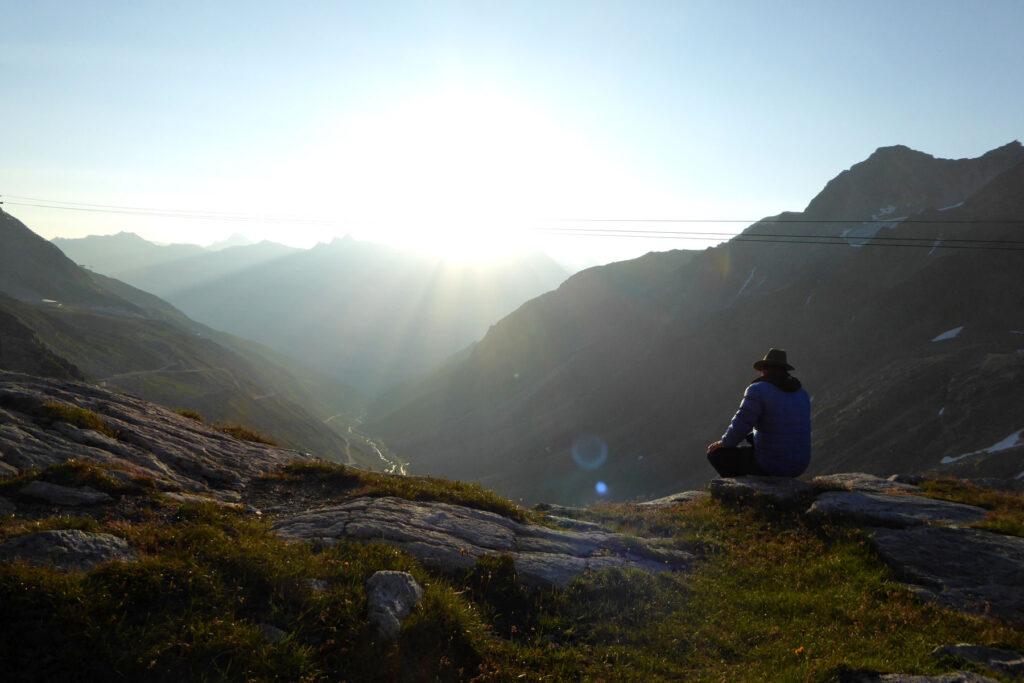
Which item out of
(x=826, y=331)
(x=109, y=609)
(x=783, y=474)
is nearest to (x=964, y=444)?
(x=826, y=331)

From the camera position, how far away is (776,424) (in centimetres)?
1255

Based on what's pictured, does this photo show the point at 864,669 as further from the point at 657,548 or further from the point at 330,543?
the point at 330,543

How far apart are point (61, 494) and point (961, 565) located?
14127mm

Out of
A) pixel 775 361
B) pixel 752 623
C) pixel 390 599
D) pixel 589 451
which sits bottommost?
pixel 589 451

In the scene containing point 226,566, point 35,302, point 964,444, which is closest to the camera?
point 226,566

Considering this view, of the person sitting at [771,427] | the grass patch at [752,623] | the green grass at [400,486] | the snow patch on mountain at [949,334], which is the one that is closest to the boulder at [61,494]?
the green grass at [400,486]

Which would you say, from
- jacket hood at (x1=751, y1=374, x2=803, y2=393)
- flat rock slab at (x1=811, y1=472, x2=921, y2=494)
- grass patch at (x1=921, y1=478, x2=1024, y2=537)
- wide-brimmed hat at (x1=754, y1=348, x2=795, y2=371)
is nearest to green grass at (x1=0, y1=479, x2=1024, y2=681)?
grass patch at (x1=921, y1=478, x2=1024, y2=537)

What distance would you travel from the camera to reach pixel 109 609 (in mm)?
5242

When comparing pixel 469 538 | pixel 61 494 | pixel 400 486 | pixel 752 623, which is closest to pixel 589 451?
pixel 400 486

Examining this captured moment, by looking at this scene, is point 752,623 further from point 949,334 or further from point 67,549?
point 949,334

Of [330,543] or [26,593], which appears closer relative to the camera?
[26,593]

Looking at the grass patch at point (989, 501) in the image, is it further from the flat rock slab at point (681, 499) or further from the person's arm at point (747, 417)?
the flat rock slab at point (681, 499)

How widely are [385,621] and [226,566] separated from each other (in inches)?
80.3

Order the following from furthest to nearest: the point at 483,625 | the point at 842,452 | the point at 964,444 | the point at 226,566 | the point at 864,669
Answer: the point at 842,452 < the point at 964,444 < the point at 483,625 < the point at 226,566 < the point at 864,669
